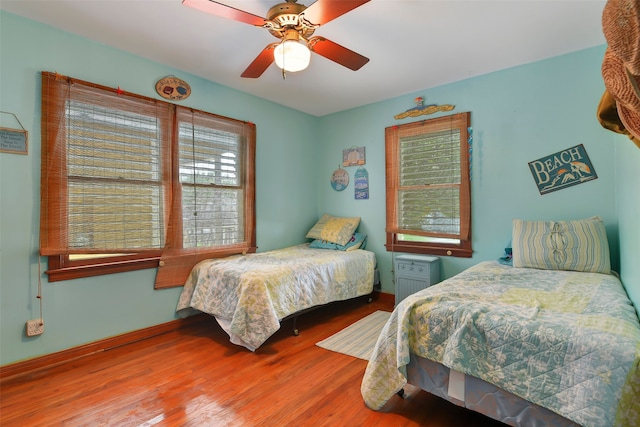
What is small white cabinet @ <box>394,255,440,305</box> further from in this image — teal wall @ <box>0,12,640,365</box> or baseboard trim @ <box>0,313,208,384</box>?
baseboard trim @ <box>0,313,208,384</box>

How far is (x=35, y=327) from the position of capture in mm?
2209

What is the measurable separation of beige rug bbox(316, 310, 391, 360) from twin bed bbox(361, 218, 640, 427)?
2.56ft

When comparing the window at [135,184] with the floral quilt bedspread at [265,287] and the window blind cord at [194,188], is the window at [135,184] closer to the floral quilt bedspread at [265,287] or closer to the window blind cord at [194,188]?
the window blind cord at [194,188]

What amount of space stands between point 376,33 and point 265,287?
7.11 ft

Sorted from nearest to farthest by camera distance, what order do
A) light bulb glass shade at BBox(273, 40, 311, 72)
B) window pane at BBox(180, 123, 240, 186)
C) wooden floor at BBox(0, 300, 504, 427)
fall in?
wooden floor at BBox(0, 300, 504, 427)
light bulb glass shade at BBox(273, 40, 311, 72)
window pane at BBox(180, 123, 240, 186)

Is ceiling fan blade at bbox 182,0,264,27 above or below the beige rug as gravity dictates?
above

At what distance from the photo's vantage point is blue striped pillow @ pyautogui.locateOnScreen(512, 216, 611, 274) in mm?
2295

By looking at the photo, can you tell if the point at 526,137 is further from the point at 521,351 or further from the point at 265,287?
the point at 265,287

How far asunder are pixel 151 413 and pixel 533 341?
2004 millimetres

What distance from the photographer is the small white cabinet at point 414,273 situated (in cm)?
321

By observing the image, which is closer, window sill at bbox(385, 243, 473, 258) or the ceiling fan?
the ceiling fan

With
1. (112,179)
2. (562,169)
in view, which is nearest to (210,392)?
(112,179)

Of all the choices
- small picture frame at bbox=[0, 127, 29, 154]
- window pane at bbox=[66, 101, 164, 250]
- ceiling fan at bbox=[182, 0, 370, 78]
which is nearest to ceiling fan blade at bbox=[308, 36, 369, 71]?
ceiling fan at bbox=[182, 0, 370, 78]

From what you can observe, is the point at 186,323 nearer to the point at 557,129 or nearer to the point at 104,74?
the point at 104,74
